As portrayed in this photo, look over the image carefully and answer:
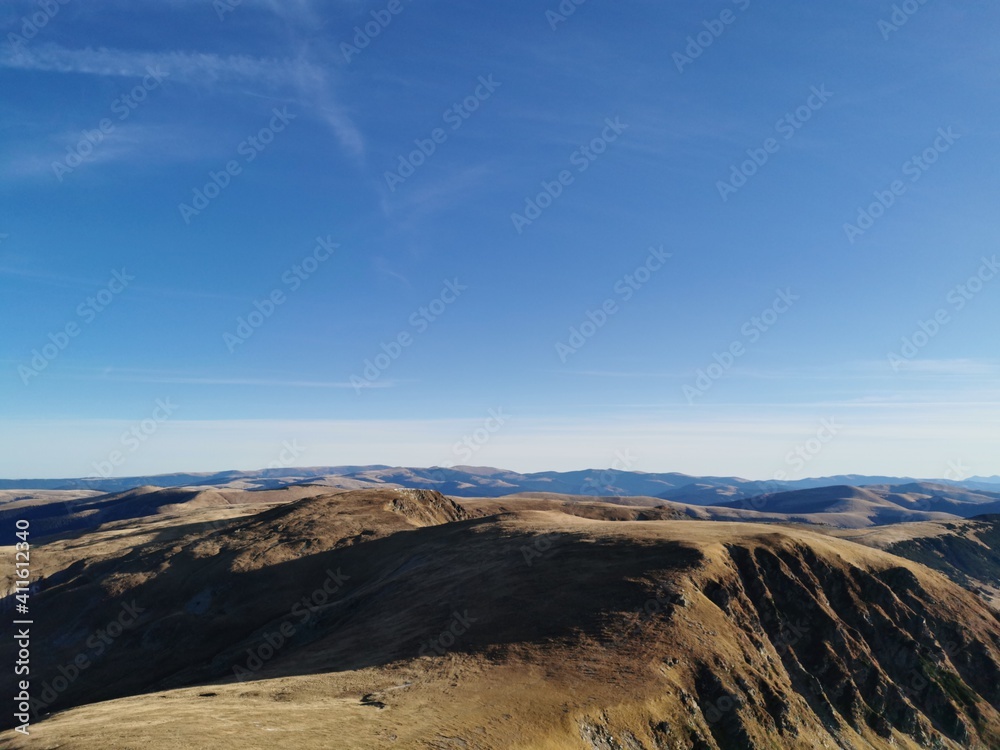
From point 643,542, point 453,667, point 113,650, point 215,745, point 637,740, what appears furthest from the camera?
point 113,650

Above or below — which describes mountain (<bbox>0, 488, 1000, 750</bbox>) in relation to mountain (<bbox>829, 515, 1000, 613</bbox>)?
above

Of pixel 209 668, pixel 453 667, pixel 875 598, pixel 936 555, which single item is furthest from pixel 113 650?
pixel 936 555

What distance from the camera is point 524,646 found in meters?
33.5

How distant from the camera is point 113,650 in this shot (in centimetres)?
5856

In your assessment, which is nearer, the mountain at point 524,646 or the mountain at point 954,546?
the mountain at point 524,646

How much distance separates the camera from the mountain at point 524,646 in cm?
2614

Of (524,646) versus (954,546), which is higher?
(524,646)

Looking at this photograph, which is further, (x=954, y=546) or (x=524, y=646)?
(x=954, y=546)

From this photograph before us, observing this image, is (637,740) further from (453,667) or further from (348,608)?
(348,608)

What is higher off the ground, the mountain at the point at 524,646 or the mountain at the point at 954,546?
the mountain at the point at 524,646

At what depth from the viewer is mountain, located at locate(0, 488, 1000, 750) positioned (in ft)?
85.8

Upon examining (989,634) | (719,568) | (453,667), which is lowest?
(989,634)

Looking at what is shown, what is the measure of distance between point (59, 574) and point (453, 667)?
8956 centimetres

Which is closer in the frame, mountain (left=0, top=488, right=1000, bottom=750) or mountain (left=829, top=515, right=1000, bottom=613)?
mountain (left=0, top=488, right=1000, bottom=750)
